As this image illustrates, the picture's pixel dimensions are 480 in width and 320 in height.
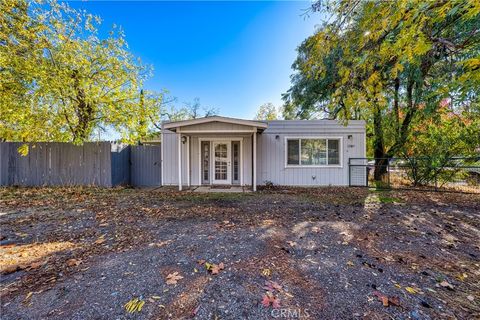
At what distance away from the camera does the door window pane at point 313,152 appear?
30.0 feet

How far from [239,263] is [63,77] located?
28.7 feet

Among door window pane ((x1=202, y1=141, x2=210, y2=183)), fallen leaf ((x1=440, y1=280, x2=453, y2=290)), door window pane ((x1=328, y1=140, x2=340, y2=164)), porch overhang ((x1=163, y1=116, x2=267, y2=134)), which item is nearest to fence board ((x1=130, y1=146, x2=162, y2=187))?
door window pane ((x1=202, y1=141, x2=210, y2=183))

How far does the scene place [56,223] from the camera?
13.9 feet

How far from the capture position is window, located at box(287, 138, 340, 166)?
9156 mm

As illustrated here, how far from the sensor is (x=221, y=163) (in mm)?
9289

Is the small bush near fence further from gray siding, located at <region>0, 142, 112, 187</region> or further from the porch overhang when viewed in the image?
gray siding, located at <region>0, 142, 112, 187</region>

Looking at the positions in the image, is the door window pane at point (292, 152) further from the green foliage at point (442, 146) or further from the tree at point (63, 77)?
the tree at point (63, 77)

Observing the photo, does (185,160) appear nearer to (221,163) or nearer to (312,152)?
(221,163)

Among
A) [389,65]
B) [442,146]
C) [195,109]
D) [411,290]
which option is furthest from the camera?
[195,109]

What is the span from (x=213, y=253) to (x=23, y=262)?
2393 mm

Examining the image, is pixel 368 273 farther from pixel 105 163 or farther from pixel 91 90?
pixel 91 90

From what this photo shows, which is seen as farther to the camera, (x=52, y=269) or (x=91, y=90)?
(x=91, y=90)

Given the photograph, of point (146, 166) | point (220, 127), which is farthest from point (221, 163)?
point (146, 166)

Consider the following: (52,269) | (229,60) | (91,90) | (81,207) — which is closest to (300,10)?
(52,269)
